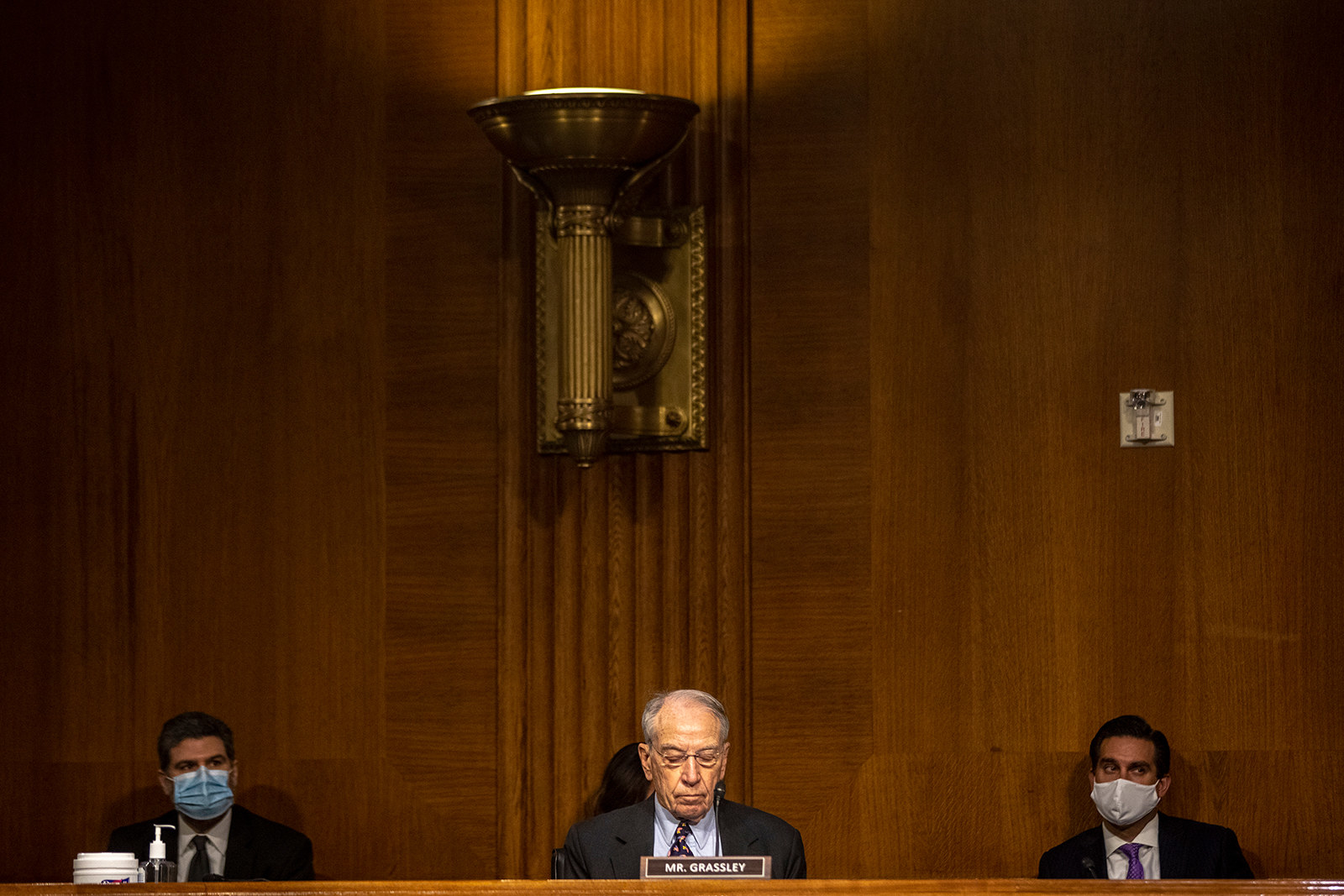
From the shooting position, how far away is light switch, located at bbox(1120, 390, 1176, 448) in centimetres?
465

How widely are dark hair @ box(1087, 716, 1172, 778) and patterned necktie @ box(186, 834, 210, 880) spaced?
2110 millimetres

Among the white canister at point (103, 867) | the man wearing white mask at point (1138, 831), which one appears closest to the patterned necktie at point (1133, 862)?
the man wearing white mask at point (1138, 831)

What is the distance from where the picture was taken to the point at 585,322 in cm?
451

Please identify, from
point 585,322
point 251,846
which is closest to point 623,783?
point 251,846

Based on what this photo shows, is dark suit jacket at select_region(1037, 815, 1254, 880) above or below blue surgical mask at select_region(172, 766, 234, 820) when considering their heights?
below

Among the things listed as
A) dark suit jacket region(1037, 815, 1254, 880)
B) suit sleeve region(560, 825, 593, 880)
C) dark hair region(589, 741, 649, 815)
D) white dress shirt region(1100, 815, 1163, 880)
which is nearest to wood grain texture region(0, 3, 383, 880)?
dark hair region(589, 741, 649, 815)

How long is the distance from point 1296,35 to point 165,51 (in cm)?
288

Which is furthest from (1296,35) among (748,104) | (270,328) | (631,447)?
(270,328)

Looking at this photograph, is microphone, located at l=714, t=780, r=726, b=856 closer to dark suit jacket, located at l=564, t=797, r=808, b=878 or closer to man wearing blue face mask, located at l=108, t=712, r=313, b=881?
dark suit jacket, located at l=564, t=797, r=808, b=878

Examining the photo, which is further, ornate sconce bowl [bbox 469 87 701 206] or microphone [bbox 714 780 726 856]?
ornate sconce bowl [bbox 469 87 701 206]

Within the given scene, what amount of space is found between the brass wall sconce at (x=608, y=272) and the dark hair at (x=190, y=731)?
105 cm

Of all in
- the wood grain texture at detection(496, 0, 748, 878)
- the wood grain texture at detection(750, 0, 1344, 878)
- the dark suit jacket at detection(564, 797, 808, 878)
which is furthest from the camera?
the wood grain texture at detection(496, 0, 748, 878)

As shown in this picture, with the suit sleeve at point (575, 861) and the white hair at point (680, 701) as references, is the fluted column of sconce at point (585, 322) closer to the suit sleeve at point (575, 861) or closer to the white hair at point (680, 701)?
the white hair at point (680, 701)

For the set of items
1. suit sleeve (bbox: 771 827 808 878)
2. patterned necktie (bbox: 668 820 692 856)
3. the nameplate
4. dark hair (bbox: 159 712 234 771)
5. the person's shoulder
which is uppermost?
dark hair (bbox: 159 712 234 771)
